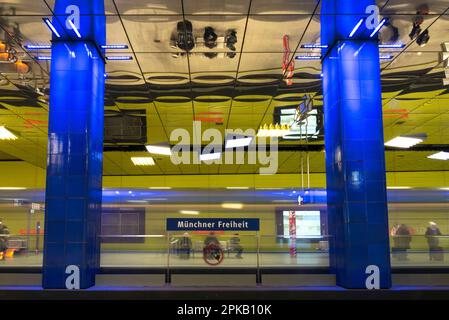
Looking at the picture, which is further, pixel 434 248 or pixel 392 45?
pixel 392 45

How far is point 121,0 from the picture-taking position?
7520 millimetres

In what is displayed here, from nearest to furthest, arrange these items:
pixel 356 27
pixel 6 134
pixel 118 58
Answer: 1. pixel 356 27
2. pixel 118 58
3. pixel 6 134

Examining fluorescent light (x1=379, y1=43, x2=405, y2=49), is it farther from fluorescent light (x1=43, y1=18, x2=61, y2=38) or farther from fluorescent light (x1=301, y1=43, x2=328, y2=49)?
fluorescent light (x1=43, y1=18, x2=61, y2=38)

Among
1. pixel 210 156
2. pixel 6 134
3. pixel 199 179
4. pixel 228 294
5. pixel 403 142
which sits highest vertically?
pixel 6 134

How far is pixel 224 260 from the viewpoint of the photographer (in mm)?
8133

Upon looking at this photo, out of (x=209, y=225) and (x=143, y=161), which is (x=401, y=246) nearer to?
(x=209, y=225)

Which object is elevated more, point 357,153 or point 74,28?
point 74,28

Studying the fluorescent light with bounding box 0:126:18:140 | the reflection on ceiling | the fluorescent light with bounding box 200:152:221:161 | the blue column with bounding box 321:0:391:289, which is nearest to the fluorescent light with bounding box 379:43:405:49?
the reflection on ceiling

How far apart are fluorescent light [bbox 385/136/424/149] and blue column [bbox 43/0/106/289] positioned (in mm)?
11512

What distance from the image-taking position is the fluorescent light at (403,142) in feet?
53.9

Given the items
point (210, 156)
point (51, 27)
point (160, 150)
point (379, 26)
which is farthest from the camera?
point (160, 150)

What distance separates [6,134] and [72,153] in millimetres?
9340

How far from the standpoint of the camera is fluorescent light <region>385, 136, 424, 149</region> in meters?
16.4

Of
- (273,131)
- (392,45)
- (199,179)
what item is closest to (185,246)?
(392,45)
